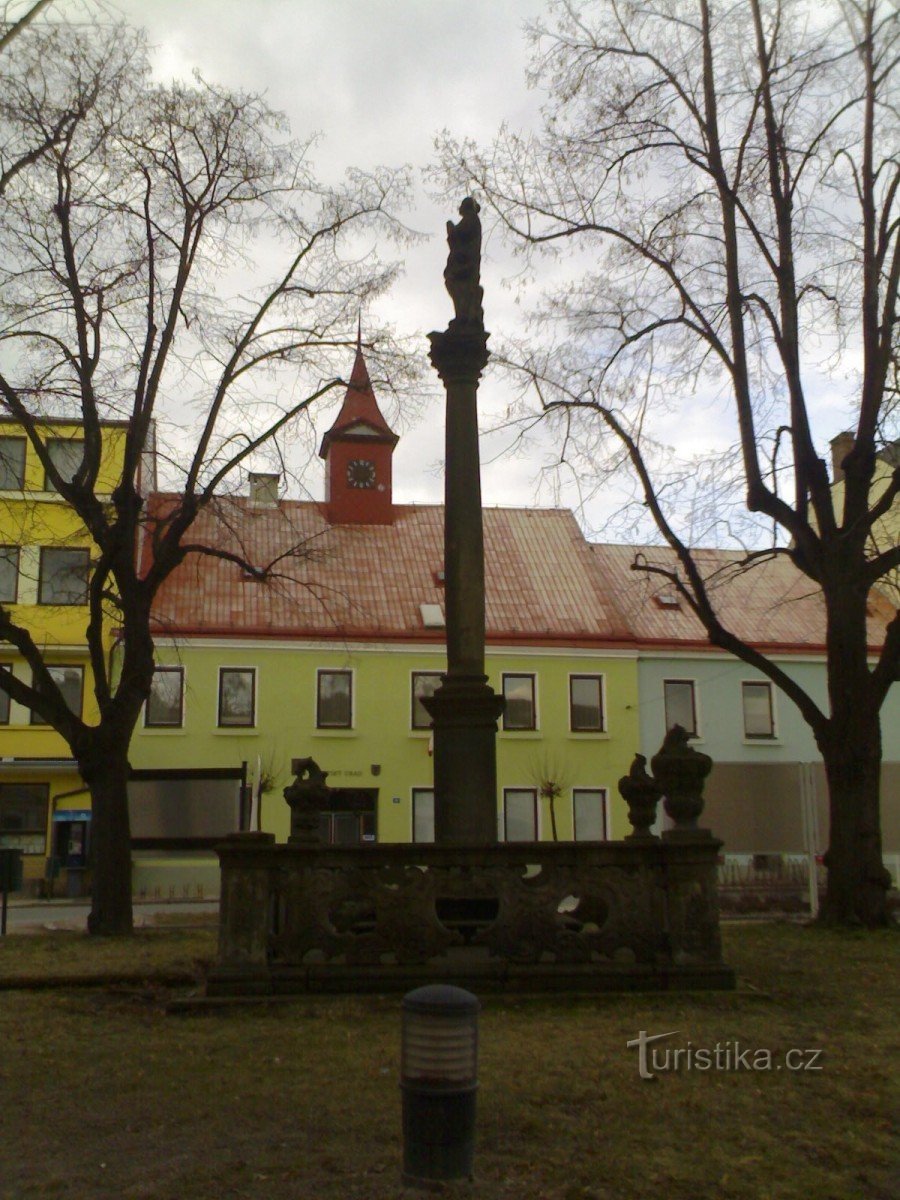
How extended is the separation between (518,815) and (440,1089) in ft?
96.7

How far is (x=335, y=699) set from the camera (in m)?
34.5

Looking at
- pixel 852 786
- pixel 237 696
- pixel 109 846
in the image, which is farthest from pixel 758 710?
pixel 109 846

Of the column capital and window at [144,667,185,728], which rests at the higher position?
the column capital

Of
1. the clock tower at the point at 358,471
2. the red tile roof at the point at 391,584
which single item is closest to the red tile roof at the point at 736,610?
the red tile roof at the point at 391,584

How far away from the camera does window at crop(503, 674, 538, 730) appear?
115 ft

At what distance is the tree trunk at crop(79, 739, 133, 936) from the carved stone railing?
26.3 ft

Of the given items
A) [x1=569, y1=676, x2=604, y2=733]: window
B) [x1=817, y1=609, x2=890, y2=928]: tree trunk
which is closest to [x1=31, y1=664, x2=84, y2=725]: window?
[x1=569, y1=676, x2=604, y2=733]: window

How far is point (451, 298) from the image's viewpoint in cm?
1271

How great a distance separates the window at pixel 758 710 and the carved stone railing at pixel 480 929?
28.1 metres

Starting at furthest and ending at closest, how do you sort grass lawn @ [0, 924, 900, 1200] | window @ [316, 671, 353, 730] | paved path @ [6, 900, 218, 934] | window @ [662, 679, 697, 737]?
window @ [662, 679, 697, 737] → window @ [316, 671, 353, 730] → paved path @ [6, 900, 218, 934] → grass lawn @ [0, 924, 900, 1200]

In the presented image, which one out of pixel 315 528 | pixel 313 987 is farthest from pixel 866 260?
pixel 315 528

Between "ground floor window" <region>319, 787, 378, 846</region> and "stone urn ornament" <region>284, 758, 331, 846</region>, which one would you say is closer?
"stone urn ornament" <region>284, 758, 331, 846</region>

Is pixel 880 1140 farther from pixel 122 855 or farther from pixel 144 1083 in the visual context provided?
pixel 122 855

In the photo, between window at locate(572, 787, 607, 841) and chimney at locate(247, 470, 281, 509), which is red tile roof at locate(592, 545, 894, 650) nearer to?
window at locate(572, 787, 607, 841)
